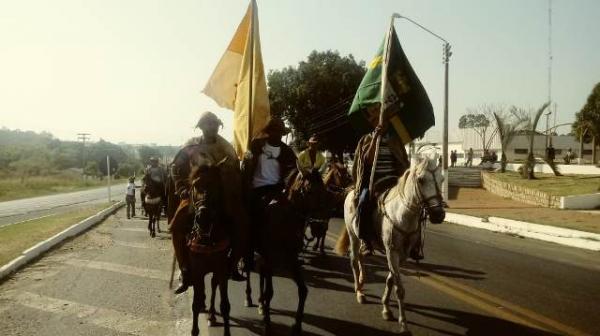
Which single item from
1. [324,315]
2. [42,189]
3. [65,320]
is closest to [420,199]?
[324,315]

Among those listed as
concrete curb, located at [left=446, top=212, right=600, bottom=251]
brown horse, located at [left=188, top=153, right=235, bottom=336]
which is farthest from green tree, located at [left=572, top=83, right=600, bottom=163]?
brown horse, located at [left=188, top=153, right=235, bottom=336]

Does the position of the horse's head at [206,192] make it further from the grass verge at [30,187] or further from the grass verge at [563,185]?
the grass verge at [30,187]

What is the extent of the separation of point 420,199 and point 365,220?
1479 millimetres

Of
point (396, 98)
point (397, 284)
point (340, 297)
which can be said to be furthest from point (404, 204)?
point (340, 297)

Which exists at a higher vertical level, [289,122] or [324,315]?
[289,122]

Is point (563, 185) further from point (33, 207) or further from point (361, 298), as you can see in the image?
point (33, 207)

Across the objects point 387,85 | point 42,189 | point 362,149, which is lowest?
point 42,189

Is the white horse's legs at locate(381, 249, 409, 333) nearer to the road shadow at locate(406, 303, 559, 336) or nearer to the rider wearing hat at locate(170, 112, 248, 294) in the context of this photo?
the road shadow at locate(406, 303, 559, 336)

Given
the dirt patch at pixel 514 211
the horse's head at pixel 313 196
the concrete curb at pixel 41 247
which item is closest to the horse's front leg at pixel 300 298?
the horse's head at pixel 313 196

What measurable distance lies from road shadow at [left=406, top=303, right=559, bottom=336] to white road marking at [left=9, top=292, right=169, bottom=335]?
3.57 m

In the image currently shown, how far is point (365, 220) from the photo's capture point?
24.2 ft

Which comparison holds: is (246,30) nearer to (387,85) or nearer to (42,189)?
(387,85)

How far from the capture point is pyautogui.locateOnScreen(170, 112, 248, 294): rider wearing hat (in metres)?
5.93

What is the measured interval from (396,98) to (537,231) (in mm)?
9695
